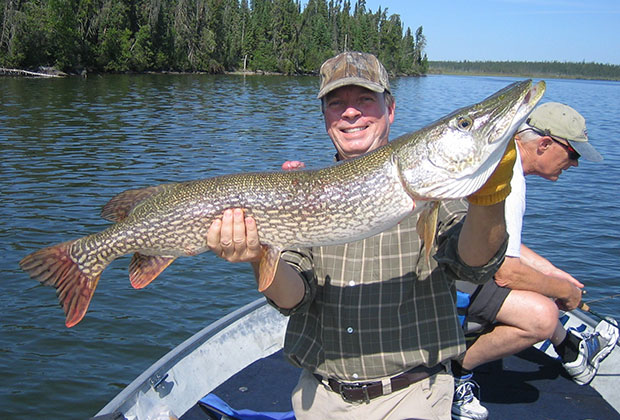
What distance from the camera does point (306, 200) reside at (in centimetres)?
249

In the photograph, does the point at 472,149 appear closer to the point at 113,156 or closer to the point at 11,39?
the point at 113,156

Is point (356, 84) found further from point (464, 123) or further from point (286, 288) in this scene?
point (286, 288)

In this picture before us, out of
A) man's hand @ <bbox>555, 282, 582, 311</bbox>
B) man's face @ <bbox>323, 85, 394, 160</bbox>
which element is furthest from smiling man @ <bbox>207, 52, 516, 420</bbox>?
man's hand @ <bbox>555, 282, 582, 311</bbox>

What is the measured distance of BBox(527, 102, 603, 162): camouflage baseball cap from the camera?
3.92 metres

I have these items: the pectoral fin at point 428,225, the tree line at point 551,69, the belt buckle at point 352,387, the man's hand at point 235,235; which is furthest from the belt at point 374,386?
the tree line at point 551,69

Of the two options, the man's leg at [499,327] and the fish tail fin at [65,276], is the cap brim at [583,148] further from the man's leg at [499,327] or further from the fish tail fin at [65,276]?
the fish tail fin at [65,276]

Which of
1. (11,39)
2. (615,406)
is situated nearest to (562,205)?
(615,406)

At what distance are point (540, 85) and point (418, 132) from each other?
0.50 meters

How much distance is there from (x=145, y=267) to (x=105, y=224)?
22.5 feet

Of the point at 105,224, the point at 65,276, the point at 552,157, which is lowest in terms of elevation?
the point at 105,224

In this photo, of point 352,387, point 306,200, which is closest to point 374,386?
point 352,387

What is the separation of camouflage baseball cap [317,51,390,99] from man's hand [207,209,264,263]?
0.82 meters

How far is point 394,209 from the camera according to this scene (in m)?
2.33

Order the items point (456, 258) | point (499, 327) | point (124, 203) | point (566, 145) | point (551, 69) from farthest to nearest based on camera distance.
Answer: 1. point (551, 69)
2. point (566, 145)
3. point (499, 327)
4. point (124, 203)
5. point (456, 258)
